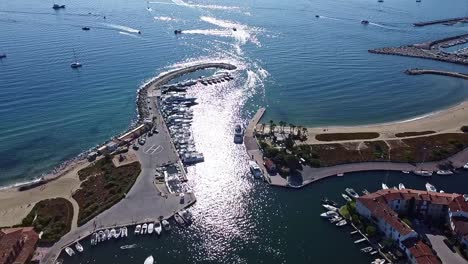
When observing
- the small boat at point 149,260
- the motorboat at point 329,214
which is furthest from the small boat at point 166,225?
the motorboat at point 329,214

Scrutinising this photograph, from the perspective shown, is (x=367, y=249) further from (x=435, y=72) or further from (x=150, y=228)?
(x=435, y=72)

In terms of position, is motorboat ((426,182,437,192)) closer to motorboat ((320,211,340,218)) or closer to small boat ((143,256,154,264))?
motorboat ((320,211,340,218))

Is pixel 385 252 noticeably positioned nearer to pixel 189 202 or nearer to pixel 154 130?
pixel 189 202

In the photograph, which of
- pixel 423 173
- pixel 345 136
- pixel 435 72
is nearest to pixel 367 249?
pixel 423 173

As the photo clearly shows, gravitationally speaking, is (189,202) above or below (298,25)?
below

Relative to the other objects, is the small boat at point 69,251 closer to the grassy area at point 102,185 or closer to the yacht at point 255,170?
the grassy area at point 102,185

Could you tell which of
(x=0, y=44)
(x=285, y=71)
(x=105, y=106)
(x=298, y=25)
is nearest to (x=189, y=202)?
(x=105, y=106)
